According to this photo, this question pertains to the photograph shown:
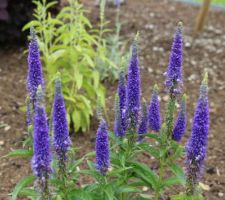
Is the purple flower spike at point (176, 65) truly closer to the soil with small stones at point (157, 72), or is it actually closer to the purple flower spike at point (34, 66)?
the purple flower spike at point (34, 66)

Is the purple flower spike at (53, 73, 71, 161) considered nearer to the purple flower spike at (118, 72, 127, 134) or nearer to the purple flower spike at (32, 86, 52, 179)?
the purple flower spike at (32, 86, 52, 179)

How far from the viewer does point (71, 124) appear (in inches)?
219

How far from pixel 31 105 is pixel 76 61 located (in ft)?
6.44

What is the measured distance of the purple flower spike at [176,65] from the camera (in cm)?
316

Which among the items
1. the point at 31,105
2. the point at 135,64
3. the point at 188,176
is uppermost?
the point at 135,64

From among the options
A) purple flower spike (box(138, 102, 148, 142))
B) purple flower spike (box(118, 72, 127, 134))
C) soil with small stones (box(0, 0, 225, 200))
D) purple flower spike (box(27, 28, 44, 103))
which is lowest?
soil with small stones (box(0, 0, 225, 200))

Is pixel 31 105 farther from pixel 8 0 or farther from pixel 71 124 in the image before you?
pixel 8 0

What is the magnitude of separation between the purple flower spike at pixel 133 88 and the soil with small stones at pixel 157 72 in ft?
6.04

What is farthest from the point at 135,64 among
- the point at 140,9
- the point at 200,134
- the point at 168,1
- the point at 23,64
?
the point at 168,1

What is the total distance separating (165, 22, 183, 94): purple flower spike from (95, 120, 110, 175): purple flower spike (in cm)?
59

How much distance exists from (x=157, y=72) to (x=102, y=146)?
165 inches

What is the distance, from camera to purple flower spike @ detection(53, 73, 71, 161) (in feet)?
8.93

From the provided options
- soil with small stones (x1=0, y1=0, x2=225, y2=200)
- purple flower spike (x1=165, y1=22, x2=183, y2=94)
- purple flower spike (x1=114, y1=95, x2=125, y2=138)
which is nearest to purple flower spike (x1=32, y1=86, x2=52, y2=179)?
purple flower spike (x1=114, y1=95, x2=125, y2=138)

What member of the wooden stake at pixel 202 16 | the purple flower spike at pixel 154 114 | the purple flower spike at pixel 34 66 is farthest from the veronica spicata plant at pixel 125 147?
the wooden stake at pixel 202 16
